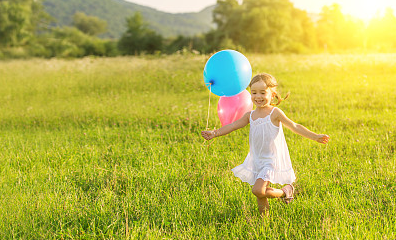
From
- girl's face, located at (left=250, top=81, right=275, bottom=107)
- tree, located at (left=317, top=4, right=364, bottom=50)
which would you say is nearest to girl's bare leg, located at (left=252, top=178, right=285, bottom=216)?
girl's face, located at (left=250, top=81, right=275, bottom=107)

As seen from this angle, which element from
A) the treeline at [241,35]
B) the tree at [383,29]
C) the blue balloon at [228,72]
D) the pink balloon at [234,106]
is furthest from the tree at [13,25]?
the tree at [383,29]

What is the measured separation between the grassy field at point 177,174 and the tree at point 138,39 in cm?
3619

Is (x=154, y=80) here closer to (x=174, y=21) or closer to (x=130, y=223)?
(x=130, y=223)

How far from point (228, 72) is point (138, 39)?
43.4 metres

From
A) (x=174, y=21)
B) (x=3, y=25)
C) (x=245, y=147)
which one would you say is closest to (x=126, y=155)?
(x=245, y=147)

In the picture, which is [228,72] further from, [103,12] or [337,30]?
[103,12]

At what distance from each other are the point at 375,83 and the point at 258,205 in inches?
365

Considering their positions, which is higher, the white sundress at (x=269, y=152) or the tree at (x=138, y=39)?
the tree at (x=138, y=39)

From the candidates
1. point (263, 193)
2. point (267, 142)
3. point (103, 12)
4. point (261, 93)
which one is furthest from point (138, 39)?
point (103, 12)

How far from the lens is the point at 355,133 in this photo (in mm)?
5477

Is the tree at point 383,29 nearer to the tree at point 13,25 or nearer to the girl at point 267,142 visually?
Result: the girl at point 267,142

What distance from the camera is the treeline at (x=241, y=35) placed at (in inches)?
1462

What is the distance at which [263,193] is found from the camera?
2.86 meters

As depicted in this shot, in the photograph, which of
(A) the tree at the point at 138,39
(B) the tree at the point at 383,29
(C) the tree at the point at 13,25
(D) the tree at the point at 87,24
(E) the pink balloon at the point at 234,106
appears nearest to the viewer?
(E) the pink balloon at the point at 234,106
